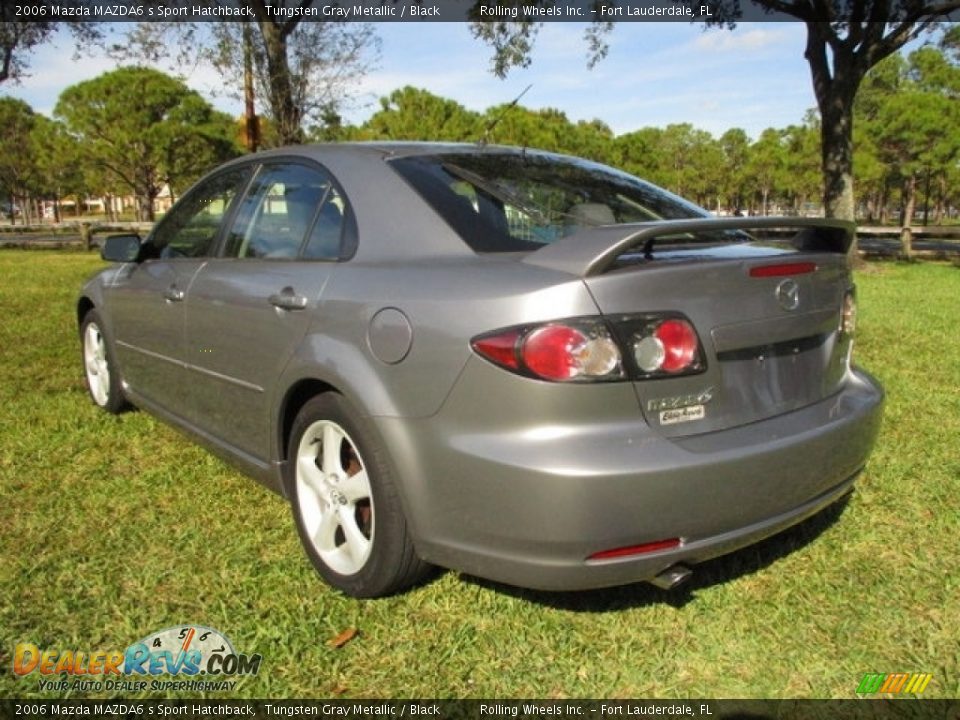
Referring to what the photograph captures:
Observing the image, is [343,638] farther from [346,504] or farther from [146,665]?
[146,665]

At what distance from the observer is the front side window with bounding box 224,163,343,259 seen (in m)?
2.75

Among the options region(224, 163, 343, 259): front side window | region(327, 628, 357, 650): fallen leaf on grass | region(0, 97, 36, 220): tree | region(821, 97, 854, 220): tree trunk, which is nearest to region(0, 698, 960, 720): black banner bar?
region(327, 628, 357, 650): fallen leaf on grass

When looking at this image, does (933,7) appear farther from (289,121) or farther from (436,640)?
(436,640)

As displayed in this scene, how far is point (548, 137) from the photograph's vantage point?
3625cm

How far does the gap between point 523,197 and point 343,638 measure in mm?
1545

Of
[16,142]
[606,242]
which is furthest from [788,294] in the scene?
[16,142]

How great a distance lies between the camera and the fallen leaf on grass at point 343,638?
7.47 feet

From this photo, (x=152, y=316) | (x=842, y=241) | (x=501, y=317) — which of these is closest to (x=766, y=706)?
(x=501, y=317)

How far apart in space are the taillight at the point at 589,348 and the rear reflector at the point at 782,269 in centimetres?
37

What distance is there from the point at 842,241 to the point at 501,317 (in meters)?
1.37

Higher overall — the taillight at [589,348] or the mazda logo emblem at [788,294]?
the mazda logo emblem at [788,294]

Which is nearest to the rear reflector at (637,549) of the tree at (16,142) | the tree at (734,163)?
the tree at (16,142)

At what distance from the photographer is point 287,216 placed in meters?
2.99

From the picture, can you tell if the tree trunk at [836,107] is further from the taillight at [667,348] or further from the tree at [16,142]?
the tree at [16,142]
